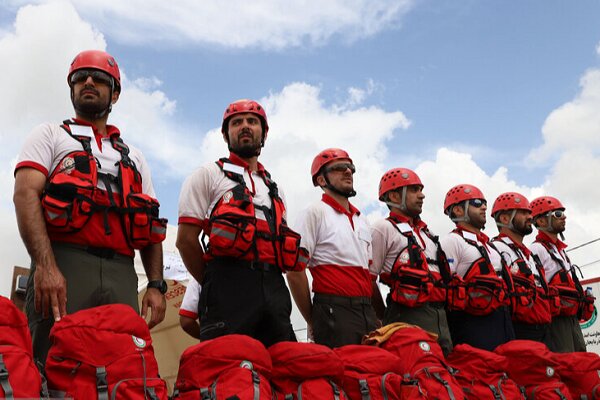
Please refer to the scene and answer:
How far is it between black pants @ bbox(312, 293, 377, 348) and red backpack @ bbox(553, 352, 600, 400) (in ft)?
7.01

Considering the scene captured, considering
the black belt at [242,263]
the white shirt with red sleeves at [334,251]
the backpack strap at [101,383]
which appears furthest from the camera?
the white shirt with red sleeves at [334,251]

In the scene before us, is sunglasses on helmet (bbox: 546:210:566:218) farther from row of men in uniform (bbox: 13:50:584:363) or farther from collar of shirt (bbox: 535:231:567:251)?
row of men in uniform (bbox: 13:50:584:363)

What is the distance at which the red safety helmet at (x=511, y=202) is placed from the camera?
8.64m

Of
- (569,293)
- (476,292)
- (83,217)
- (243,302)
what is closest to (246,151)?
(243,302)

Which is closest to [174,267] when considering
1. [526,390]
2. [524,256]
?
[524,256]

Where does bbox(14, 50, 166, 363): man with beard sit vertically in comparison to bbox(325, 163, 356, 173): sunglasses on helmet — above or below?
below

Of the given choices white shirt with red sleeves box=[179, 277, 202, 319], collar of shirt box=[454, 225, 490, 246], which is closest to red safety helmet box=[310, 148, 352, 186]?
white shirt with red sleeves box=[179, 277, 202, 319]

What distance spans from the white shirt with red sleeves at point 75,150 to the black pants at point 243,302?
2.42 feet

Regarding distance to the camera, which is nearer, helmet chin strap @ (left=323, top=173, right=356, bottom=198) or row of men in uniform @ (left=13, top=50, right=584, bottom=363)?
row of men in uniform @ (left=13, top=50, right=584, bottom=363)

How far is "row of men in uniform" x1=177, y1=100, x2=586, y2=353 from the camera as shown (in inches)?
181

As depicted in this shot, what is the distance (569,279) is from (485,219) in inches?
61.0

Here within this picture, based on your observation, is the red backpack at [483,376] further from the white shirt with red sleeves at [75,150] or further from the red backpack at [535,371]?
the white shirt with red sleeves at [75,150]

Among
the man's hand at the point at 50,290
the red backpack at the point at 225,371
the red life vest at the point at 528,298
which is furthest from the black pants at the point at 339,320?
the red life vest at the point at 528,298

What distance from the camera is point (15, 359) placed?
3006 millimetres
